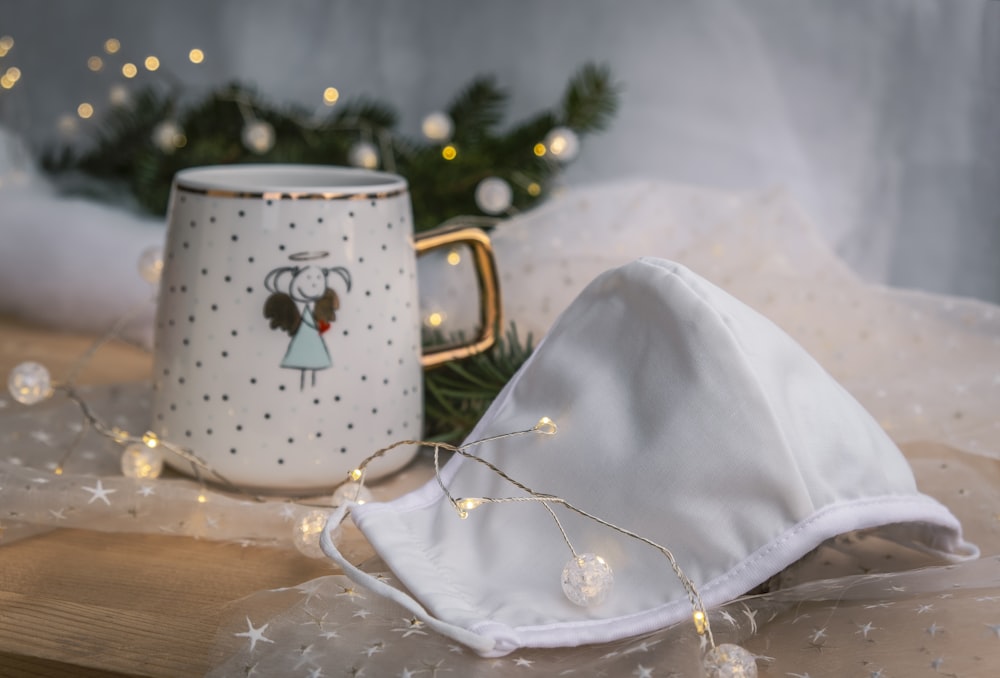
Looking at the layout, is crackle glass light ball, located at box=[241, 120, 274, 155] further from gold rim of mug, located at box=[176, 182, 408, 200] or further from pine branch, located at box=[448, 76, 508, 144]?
gold rim of mug, located at box=[176, 182, 408, 200]

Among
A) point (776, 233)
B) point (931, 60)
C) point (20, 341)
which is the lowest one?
point (20, 341)

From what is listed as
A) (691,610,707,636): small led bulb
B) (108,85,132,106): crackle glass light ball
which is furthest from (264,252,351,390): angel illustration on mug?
(108,85,132,106): crackle glass light ball

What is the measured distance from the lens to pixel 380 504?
0.38 m

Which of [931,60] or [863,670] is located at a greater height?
[931,60]

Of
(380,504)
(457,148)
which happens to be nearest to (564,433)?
(380,504)

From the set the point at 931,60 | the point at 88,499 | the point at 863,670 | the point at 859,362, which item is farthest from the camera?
the point at 931,60

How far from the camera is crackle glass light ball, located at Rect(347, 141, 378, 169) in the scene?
2.43 ft

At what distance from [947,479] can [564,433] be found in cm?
22

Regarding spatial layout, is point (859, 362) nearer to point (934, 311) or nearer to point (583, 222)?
point (934, 311)

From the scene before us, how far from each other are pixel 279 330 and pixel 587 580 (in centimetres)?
20

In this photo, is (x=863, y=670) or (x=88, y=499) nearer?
(x=863, y=670)

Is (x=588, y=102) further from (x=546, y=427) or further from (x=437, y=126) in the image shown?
(x=546, y=427)

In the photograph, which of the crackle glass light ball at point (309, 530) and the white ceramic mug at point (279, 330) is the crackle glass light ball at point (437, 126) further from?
the crackle glass light ball at point (309, 530)

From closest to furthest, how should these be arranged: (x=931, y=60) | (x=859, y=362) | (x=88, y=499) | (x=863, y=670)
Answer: (x=863, y=670)
(x=88, y=499)
(x=859, y=362)
(x=931, y=60)
